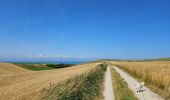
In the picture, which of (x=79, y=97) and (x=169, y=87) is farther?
(x=169, y=87)

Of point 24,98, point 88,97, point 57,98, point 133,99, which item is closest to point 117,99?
point 133,99

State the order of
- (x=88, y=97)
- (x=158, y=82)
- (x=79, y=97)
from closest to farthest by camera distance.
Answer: (x=79, y=97) < (x=88, y=97) < (x=158, y=82)

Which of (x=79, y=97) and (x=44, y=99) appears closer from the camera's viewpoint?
(x=44, y=99)

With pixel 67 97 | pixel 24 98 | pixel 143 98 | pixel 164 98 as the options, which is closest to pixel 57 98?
pixel 67 97

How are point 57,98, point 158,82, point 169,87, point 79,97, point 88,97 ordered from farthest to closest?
point 158,82 → point 169,87 → point 88,97 → point 79,97 → point 57,98

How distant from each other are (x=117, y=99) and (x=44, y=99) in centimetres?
433

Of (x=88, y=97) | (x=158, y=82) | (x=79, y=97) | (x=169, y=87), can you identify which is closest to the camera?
(x=79, y=97)

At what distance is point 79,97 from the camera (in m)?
14.5

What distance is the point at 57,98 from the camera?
42.0 feet

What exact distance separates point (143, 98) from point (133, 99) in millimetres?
1011

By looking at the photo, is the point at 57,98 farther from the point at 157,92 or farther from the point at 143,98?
the point at 157,92

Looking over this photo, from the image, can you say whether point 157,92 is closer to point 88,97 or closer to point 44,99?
point 88,97

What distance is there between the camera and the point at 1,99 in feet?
52.5

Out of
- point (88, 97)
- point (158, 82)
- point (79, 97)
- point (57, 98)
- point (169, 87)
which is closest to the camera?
point (57, 98)
